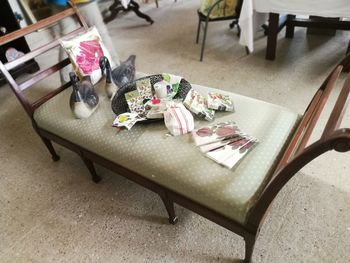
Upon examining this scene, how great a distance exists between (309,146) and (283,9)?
159 cm

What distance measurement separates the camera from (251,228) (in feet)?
3.00

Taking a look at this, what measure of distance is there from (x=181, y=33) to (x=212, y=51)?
57cm

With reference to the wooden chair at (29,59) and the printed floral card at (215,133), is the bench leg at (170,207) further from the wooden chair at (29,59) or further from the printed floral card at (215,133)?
the wooden chair at (29,59)

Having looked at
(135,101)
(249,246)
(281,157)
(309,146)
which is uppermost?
(309,146)

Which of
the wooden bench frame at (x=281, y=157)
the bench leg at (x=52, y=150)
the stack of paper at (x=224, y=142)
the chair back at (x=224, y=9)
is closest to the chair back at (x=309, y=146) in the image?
the wooden bench frame at (x=281, y=157)

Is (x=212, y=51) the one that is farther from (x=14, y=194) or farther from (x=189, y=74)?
(x=14, y=194)

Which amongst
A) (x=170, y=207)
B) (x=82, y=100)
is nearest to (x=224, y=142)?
(x=170, y=207)

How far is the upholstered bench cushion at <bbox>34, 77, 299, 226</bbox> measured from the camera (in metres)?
0.93

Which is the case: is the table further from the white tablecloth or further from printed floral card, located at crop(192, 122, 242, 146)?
printed floral card, located at crop(192, 122, 242, 146)

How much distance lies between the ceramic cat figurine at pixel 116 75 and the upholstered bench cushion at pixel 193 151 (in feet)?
0.26

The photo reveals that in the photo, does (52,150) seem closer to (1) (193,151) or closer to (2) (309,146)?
(1) (193,151)

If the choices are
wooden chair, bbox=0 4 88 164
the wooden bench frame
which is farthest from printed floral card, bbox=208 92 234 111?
wooden chair, bbox=0 4 88 164

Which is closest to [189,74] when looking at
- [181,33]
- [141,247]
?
[181,33]

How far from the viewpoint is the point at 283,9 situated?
6.33 ft
